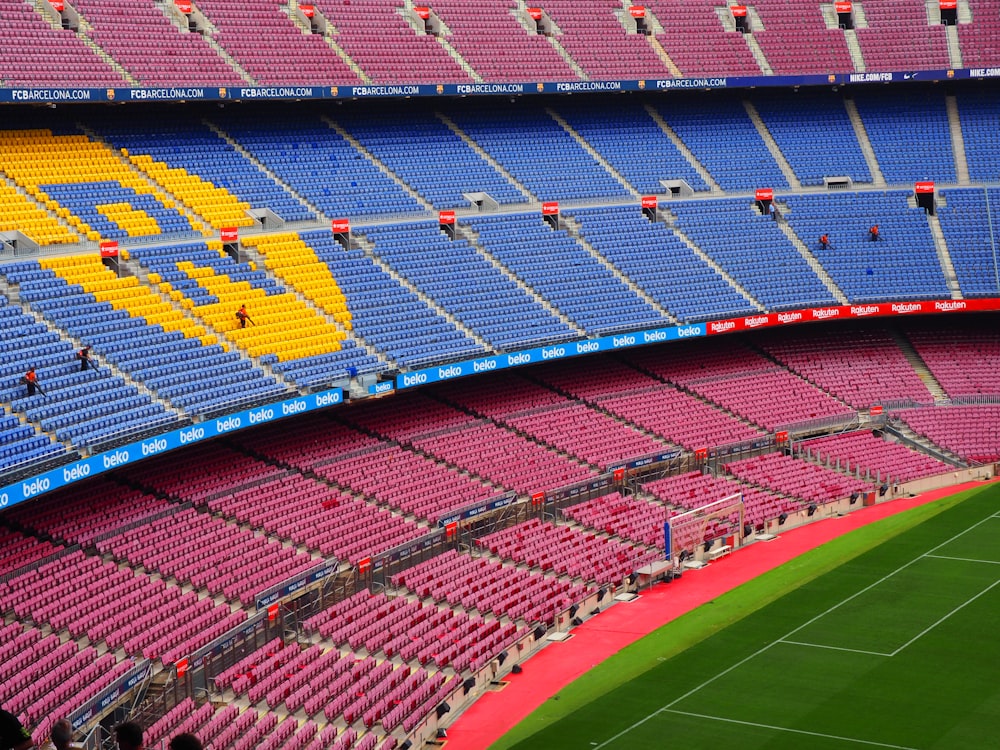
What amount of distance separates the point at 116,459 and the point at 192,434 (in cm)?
295

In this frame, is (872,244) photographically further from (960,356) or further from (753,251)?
(960,356)

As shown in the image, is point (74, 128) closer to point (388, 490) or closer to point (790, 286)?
point (388, 490)

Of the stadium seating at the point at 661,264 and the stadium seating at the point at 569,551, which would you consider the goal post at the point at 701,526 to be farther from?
the stadium seating at the point at 661,264

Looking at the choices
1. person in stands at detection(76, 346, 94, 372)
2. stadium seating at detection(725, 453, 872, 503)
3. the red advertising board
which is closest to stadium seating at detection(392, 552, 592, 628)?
person in stands at detection(76, 346, 94, 372)

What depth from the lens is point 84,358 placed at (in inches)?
1515

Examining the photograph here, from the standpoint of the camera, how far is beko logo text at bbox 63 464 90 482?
A: 111 ft

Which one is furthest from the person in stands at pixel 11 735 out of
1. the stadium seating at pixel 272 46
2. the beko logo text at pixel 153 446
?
the stadium seating at pixel 272 46

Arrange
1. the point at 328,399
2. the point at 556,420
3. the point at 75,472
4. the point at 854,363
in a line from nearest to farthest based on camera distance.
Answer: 1. the point at 75,472
2. the point at 328,399
3. the point at 556,420
4. the point at 854,363

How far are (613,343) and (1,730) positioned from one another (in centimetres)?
4066

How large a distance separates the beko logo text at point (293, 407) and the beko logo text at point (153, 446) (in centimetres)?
477

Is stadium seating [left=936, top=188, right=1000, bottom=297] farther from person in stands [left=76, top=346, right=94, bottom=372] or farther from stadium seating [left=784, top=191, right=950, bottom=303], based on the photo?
person in stands [left=76, top=346, right=94, bottom=372]

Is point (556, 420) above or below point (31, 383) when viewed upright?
below

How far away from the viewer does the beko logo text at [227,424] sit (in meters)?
38.7

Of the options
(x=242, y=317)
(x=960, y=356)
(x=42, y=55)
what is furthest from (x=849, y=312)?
(x=42, y=55)
